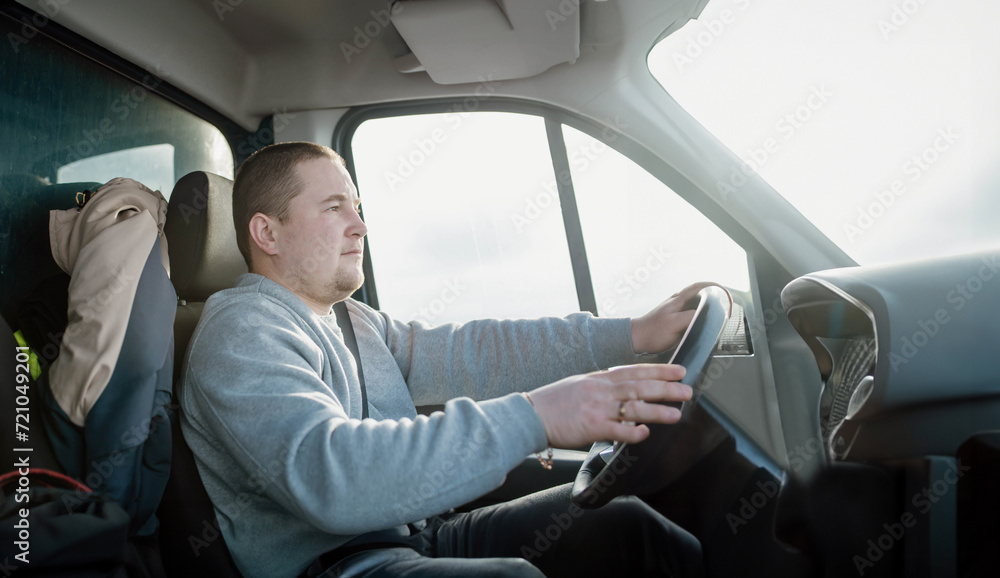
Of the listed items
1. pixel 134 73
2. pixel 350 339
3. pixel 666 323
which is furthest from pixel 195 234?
pixel 666 323

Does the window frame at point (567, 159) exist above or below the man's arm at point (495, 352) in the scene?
above

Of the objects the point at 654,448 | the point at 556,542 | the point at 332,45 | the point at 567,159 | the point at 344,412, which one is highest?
the point at 332,45

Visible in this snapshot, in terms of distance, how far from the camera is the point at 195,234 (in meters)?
1.31

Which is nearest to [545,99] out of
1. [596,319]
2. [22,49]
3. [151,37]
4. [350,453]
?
[596,319]

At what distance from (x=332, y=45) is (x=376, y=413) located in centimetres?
120

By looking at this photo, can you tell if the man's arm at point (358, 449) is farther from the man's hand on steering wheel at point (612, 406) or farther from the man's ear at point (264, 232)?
the man's ear at point (264, 232)

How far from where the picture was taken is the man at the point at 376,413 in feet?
2.64

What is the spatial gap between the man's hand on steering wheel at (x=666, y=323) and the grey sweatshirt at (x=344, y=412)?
4cm

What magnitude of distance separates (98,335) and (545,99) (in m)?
1.39

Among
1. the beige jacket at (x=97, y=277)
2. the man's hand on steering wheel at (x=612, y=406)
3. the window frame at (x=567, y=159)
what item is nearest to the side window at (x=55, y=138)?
the beige jacket at (x=97, y=277)

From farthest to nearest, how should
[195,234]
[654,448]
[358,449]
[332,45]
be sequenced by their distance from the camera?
[332,45]
[195,234]
[654,448]
[358,449]

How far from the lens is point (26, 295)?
128cm

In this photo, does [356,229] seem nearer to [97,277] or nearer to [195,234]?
[195,234]

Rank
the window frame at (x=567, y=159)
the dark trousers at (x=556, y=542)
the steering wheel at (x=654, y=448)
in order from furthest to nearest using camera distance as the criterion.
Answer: the window frame at (x=567, y=159), the dark trousers at (x=556, y=542), the steering wheel at (x=654, y=448)
